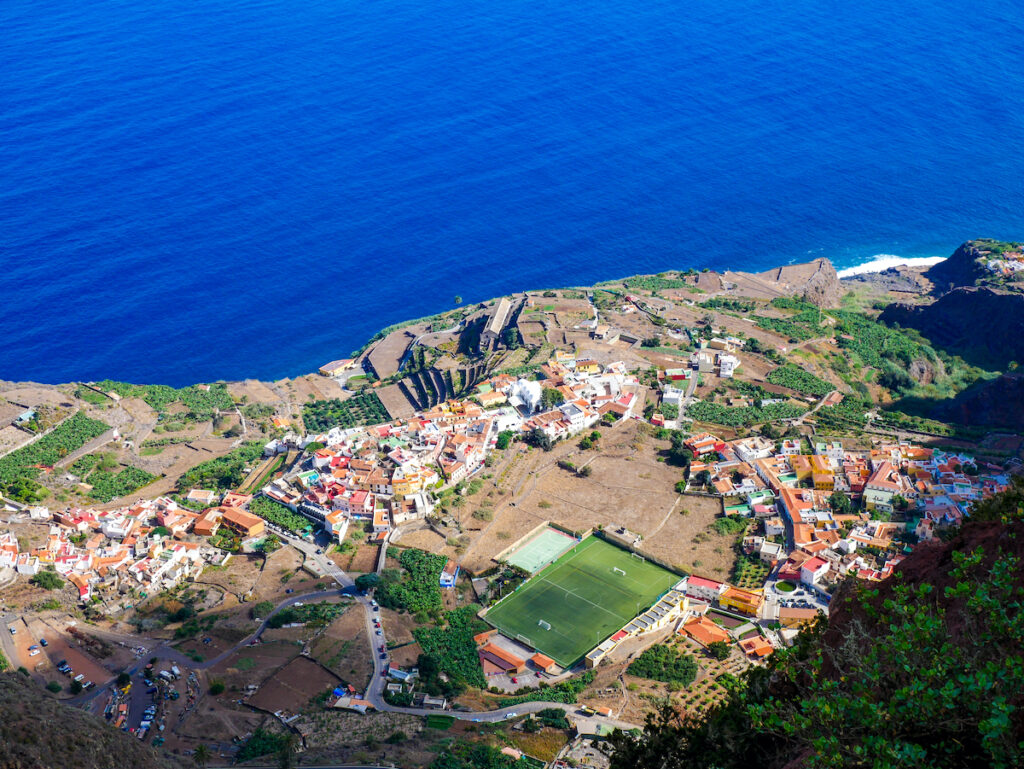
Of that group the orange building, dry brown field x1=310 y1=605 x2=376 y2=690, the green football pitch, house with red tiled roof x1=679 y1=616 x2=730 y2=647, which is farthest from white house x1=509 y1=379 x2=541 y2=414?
house with red tiled roof x1=679 y1=616 x2=730 y2=647

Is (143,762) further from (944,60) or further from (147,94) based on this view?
(944,60)

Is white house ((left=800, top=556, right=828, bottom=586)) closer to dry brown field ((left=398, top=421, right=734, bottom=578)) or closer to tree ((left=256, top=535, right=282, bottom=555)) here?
dry brown field ((left=398, top=421, right=734, bottom=578))

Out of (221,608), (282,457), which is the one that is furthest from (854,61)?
(221,608)

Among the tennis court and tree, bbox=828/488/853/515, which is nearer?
the tennis court

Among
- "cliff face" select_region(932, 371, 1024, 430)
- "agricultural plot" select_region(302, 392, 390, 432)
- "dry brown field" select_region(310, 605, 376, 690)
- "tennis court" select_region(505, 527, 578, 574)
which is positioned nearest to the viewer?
"dry brown field" select_region(310, 605, 376, 690)

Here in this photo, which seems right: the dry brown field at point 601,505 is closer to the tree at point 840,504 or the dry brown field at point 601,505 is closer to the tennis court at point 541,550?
the tennis court at point 541,550
